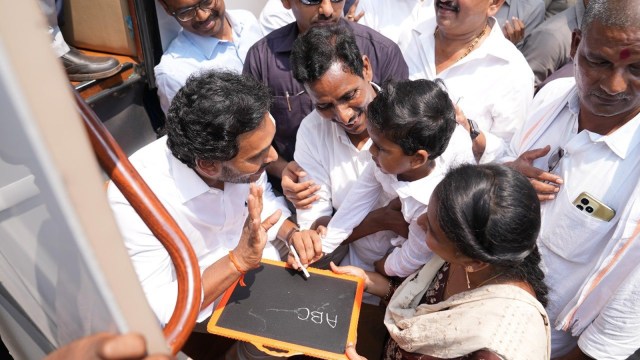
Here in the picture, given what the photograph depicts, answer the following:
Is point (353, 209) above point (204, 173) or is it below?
below

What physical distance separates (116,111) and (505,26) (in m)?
2.56

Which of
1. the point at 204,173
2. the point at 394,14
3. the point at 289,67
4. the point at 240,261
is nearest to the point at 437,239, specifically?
the point at 240,261

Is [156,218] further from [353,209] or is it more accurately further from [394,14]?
[394,14]

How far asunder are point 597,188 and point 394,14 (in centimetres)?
181

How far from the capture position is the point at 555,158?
64.7 inches

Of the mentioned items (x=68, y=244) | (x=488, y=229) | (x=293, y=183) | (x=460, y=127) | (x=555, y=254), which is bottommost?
(x=293, y=183)

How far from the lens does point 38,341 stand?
964mm

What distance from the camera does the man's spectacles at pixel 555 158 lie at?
1.61 metres

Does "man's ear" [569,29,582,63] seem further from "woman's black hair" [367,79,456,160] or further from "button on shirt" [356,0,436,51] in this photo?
"button on shirt" [356,0,436,51]

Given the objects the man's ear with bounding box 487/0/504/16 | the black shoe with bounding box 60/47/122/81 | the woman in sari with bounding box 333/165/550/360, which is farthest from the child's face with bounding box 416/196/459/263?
the black shoe with bounding box 60/47/122/81

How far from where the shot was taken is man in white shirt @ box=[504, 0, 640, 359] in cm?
137

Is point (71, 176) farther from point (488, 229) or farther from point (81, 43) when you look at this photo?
point (81, 43)

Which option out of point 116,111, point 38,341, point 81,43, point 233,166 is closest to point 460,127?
point 233,166

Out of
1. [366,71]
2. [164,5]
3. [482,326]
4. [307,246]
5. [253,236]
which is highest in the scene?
[164,5]
